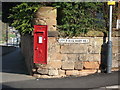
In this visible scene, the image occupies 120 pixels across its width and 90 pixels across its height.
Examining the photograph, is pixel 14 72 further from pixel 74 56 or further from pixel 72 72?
pixel 74 56

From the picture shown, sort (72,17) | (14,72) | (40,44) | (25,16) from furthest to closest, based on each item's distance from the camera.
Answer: (14,72), (25,16), (40,44), (72,17)

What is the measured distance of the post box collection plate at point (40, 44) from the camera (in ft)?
27.7

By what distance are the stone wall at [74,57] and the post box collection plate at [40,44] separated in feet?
0.50

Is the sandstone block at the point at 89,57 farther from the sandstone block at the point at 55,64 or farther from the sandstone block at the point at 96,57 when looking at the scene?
the sandstone block at the point at 55,64

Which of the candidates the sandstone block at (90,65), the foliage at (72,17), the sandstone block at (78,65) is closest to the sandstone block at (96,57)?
the sandstone block at (90,65)

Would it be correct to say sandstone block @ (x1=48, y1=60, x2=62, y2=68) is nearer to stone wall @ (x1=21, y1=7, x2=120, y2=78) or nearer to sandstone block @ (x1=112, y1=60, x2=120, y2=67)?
stone wall @ (x1=21, y1=7, x2=120, y2=78)

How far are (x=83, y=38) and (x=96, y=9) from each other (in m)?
1.23

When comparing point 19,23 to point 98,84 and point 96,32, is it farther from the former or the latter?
point 98,84

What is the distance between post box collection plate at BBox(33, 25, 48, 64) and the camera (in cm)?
845

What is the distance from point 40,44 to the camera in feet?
28.1


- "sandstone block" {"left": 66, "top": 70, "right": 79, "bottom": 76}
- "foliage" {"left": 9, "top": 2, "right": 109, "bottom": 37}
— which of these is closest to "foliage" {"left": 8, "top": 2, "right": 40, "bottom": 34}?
"foliage" {"left": 9, "top": 2, "right": 109, "bottom": 37}

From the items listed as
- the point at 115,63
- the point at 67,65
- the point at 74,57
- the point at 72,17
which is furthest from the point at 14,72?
the point at 115,63

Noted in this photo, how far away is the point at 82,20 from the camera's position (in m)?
8.50

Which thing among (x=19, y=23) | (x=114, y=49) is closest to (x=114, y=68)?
(x=114, y=49)
